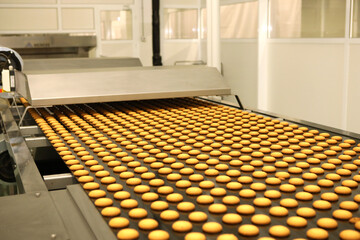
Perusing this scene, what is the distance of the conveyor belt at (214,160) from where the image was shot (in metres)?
0.95

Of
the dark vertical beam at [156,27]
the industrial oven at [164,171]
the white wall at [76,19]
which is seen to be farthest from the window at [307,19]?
the white wall at [76,19]

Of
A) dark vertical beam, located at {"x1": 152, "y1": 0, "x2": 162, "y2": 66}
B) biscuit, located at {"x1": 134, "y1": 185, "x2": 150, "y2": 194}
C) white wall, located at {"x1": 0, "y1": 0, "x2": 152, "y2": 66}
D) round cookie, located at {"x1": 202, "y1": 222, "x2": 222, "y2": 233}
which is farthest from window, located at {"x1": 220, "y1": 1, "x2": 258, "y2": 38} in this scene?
round cookie, located at {"x1": 202, "y1": 222, "x2": 222, "y2": 233}

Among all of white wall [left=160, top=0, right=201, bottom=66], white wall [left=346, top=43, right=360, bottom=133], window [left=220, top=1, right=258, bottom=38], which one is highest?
window [left=220, top=1, right=258, bottom=38]

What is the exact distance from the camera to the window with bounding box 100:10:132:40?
7.42 m

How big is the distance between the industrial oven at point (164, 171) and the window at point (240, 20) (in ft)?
12.3

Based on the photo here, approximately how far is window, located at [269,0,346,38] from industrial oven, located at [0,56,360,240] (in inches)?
94.8

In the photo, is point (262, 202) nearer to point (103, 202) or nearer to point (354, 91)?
point (103, 202)

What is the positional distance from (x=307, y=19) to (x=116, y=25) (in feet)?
12.8

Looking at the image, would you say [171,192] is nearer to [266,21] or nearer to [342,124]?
[342,124]

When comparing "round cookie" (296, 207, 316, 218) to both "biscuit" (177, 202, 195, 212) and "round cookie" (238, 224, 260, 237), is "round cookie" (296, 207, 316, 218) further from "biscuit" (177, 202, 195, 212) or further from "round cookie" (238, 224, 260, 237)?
"biscuit" (177, 202, 195, 212)

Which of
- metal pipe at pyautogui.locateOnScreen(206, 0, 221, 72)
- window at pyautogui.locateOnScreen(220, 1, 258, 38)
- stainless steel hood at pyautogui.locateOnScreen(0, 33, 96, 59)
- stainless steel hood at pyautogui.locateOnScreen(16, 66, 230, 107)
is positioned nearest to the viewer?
stainless steel hood at pyautogui.locateOnScreen(16, 66, 230, 107)

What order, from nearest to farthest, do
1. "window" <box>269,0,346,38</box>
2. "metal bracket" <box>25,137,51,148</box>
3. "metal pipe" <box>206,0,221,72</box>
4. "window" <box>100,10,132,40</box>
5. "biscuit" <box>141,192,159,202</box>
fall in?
"biscuit" <box>141,192,159,202</box>, "metal bracket" <box>25,137,51,148</box>, "metal pipe" <box>206,0,221,72</box>, "window" <box>269,0,346,38</box>, "window" <box>100,10,132,40</box>

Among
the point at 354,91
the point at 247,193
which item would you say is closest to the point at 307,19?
the point at 354,91

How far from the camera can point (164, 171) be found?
1228mm
